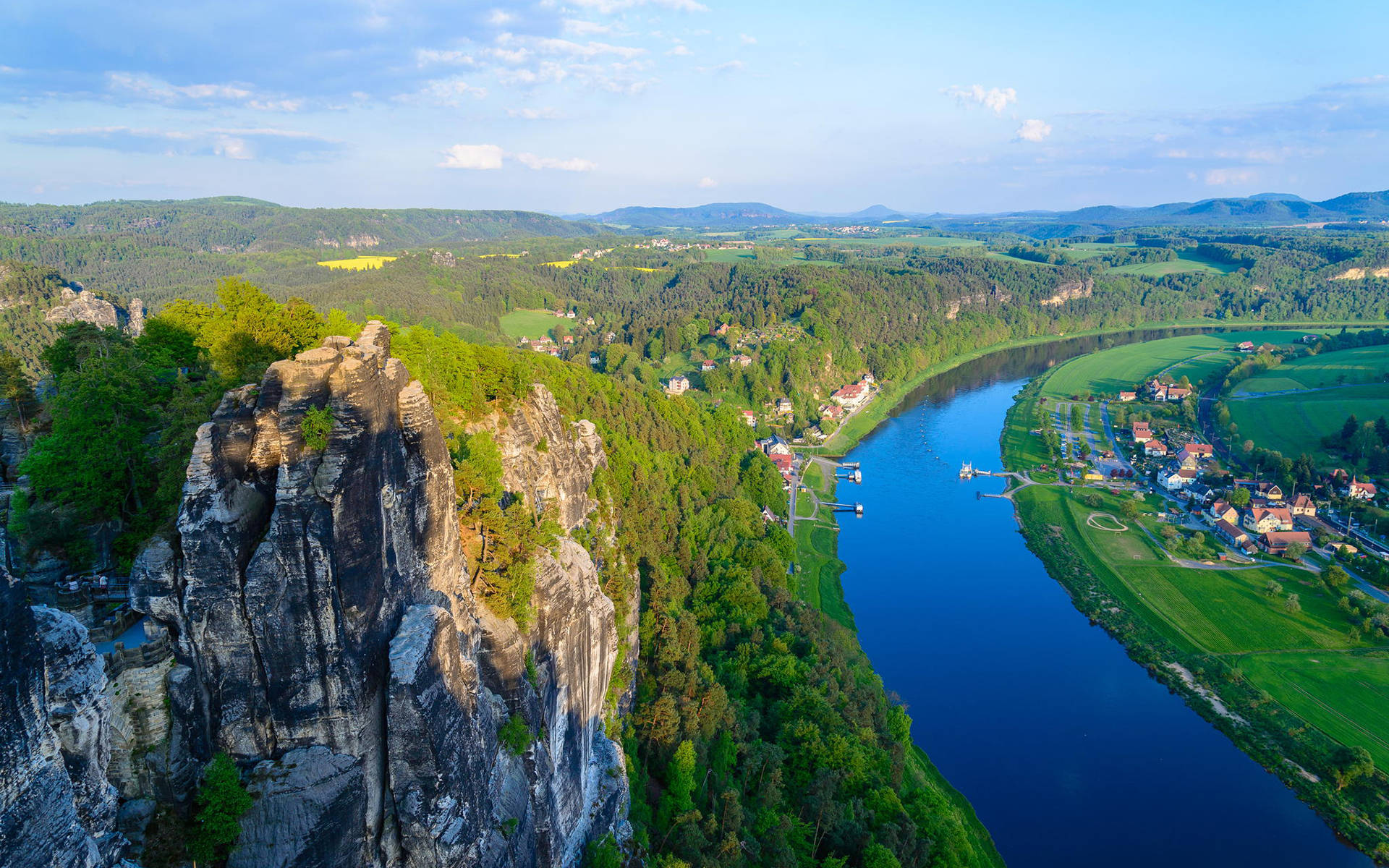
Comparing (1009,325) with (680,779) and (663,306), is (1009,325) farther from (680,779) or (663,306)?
(680,779)

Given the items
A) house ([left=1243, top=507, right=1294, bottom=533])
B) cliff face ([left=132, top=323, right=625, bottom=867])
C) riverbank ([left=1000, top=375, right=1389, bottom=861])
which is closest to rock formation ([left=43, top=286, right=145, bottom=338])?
cliff face ([left=132, top=323, right=625, bottom=867])

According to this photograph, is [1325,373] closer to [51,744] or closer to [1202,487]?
[1202,487]

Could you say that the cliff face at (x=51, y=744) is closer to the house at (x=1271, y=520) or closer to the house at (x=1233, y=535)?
the house at (x=1233, y=535)

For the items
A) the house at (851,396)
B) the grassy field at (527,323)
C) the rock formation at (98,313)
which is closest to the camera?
the rock formation at (98,313)

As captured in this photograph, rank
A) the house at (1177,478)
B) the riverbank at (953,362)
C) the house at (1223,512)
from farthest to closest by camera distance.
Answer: the riverbank at (953,362) < the house at (1177,478) < the house at (1223,512)

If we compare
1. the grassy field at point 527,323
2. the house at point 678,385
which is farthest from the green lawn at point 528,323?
the house at point 678,385

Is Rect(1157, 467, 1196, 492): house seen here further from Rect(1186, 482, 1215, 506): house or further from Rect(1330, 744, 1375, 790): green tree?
Rect(1330, 744, 1375, 790): green tree

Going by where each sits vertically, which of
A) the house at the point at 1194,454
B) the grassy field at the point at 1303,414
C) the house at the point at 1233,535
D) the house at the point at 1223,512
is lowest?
the house at the point at 1233,535
